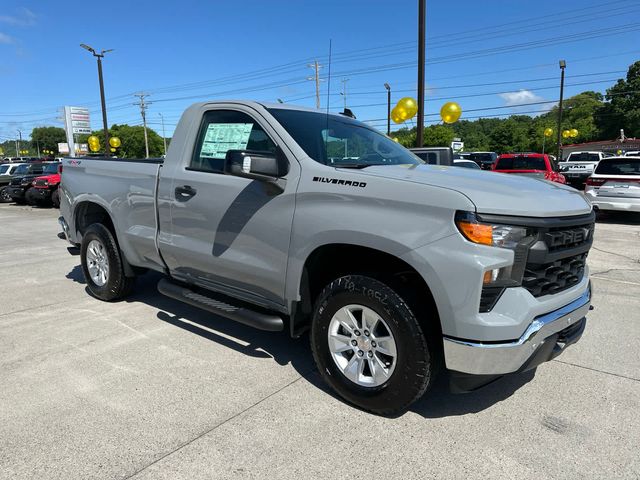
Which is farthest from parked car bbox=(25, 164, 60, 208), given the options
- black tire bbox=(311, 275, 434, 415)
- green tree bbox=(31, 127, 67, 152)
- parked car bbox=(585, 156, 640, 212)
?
green tree bbox=(31, 127, 67, 152)

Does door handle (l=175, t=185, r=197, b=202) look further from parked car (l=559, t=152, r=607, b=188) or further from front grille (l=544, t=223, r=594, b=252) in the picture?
parked car (l=559, t=152, r=607, b=188)

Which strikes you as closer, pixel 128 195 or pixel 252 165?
pixel 252 165

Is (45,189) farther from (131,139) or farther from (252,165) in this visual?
(131,139)

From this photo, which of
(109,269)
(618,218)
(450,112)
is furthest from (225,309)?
(450,112)

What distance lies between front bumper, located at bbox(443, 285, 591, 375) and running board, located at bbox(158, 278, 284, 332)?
1.26 m

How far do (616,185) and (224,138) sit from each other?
1113 cm

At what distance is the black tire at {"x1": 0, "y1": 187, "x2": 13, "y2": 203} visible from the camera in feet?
66.8

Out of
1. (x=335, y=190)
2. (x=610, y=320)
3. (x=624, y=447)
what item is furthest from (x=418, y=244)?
(x=610, y=320)

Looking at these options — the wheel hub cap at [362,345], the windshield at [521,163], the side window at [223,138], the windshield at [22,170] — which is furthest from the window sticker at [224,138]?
the windshield at [22,170]

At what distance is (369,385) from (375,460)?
50 cm

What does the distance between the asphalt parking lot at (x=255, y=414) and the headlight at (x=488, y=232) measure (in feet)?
3.86

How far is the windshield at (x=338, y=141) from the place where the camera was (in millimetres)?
3377

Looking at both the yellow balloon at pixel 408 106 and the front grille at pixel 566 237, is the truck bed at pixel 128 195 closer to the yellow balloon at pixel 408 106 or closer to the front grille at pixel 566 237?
the front grille at pixel 566 237

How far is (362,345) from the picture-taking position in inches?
116
